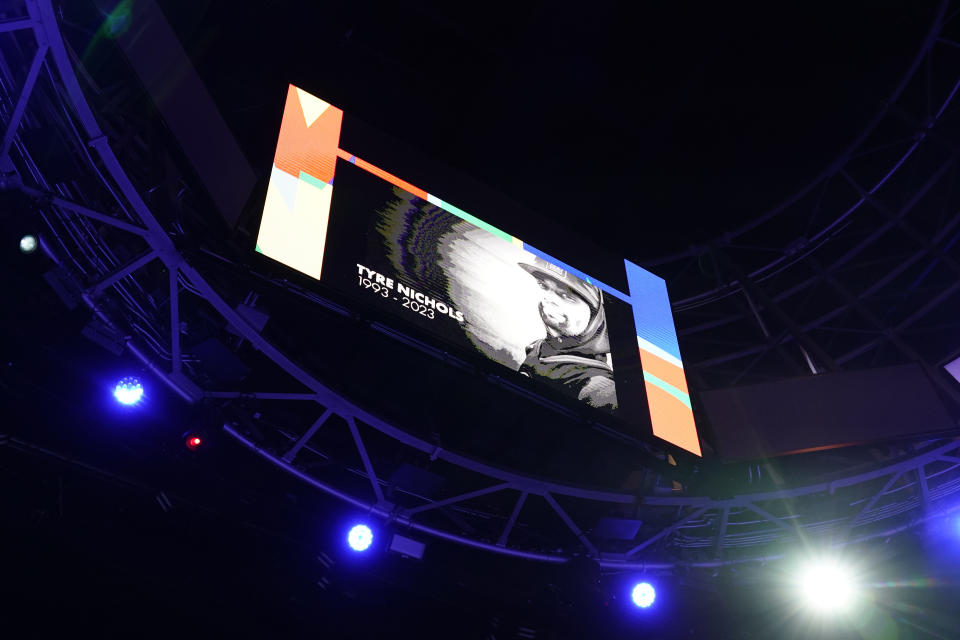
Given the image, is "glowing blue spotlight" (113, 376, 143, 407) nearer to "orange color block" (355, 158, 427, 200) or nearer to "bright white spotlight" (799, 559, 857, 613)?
"orange color block" (355, 158, 427, 200)

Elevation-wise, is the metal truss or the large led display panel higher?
the metal truss

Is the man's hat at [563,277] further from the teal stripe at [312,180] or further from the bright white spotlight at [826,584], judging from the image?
the bright white spotlight at [826,584]

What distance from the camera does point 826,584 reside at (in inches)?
421

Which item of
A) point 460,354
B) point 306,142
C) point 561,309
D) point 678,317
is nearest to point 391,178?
point 306,142

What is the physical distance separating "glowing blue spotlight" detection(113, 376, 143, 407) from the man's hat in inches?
175

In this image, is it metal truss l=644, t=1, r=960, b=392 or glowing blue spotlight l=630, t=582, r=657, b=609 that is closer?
glowing blue spotlight l=630, t=582, r=657, b=609

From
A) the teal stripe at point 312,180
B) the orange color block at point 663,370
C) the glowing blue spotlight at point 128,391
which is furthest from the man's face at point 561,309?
the glowing blue spotlight at point 128,391

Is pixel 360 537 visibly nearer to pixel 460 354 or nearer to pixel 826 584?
pixel 460 354

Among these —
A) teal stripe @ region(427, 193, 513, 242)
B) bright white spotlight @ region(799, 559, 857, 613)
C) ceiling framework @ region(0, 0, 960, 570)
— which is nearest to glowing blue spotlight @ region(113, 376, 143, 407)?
ceiling framework @ region(0, 0, 960, 570)

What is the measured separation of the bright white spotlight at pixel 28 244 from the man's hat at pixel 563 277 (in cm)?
506

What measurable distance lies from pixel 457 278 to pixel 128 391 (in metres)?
3.55

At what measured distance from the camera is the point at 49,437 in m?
6.38

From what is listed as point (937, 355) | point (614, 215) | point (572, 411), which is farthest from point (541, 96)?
point (937, 355)

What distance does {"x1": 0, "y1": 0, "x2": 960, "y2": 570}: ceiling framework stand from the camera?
6.73 meters
